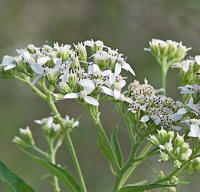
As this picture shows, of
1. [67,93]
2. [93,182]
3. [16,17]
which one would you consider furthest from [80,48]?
[16,17]

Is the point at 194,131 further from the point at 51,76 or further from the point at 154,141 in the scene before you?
the point at 51,76

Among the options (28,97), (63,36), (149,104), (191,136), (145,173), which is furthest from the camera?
(63,36)

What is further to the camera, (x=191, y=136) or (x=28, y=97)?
(x=28, y=97)

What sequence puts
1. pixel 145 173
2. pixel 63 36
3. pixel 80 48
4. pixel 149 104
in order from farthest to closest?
pixel 63 36 < pixel 145 173 < pixel 80 48 < pixel 149 104

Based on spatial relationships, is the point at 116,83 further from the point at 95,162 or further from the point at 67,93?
the point at 95,162

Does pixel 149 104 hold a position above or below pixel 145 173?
above

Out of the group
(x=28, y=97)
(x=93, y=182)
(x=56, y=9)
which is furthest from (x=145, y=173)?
(x=56, y=9)

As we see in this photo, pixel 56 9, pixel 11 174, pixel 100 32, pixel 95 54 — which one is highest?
pixel 56 9
